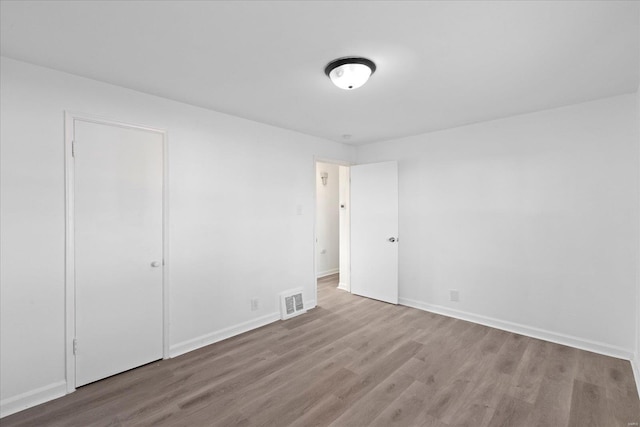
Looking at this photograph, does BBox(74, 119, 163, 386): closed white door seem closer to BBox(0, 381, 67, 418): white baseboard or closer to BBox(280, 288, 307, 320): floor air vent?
BBox(0, 381, 67, 418): white baseboard

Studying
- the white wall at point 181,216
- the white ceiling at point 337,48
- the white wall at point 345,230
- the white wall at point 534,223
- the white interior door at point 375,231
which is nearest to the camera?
the white ceiling at point 337,48

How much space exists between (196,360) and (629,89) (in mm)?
4734

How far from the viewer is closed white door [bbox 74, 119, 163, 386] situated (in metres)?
2.32

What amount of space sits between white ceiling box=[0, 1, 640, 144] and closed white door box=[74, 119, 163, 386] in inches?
23.6

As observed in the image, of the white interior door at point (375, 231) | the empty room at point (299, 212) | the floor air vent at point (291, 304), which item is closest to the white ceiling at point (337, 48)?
the empty room at point (299, 212)

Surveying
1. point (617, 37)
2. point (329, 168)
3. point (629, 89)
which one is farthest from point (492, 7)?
point (329, 168)

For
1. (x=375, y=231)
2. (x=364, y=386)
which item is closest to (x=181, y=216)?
(x=364, y=386)

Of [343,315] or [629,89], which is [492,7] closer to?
[629,89]

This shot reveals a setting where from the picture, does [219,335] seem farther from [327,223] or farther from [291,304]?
[327,223]

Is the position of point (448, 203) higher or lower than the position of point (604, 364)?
higher

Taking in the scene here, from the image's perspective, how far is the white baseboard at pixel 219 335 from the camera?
2.86 metres

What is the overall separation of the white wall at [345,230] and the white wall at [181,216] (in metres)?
0.52

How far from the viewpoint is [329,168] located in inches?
248

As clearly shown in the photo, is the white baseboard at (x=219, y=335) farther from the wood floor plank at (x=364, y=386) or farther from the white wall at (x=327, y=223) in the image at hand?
the white wall at (x=327, y=223)
